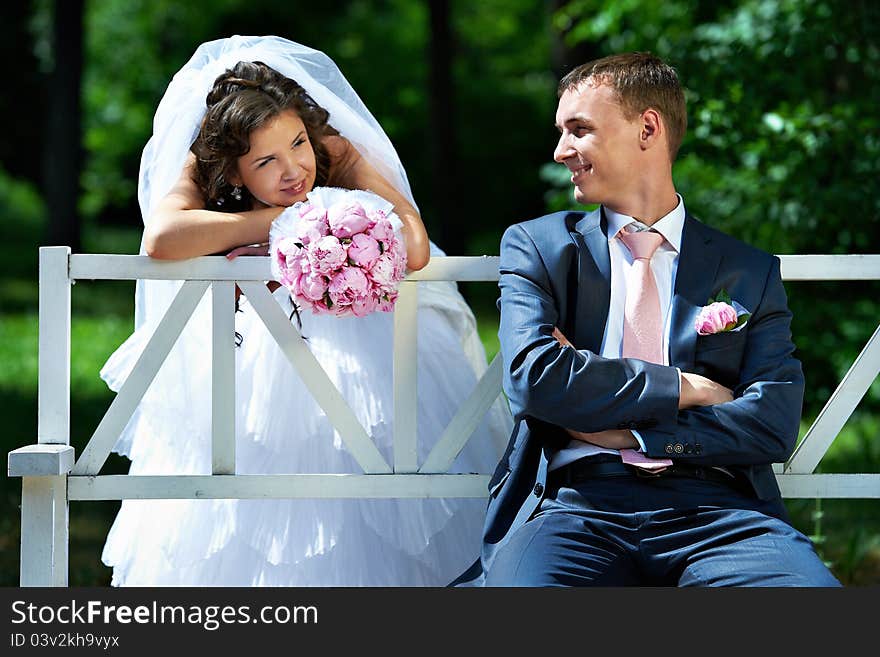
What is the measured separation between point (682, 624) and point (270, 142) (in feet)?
5.84

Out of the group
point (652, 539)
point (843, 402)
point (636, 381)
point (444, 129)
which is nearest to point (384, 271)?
point (636, 381)

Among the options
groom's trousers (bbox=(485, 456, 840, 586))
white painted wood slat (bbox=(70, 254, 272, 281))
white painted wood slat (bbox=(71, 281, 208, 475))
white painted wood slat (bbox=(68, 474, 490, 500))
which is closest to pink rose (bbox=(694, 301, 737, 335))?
groom's trousers (bbox=(485, 456, 840, 586))

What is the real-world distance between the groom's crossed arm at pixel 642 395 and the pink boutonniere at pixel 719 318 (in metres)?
0.09

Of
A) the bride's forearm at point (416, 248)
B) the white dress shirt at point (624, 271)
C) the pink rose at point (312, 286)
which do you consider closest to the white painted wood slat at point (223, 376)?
the pink rose at point (312, 286)

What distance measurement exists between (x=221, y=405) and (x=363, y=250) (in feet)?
1.96

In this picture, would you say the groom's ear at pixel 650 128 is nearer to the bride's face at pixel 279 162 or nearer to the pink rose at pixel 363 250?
the pink rose at pixel 363 250

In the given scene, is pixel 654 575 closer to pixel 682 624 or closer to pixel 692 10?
pixel 682 624

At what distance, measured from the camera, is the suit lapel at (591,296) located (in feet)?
10.3

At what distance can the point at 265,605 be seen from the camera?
2992mm

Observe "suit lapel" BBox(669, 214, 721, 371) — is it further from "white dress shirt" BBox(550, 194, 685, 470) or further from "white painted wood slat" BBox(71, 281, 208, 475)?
A: "white painted wood slat" BBox(71, 281, 208, 475)

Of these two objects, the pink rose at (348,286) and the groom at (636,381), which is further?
the pink rose at (348,286)

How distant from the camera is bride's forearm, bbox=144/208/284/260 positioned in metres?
3.33

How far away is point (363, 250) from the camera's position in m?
3.16

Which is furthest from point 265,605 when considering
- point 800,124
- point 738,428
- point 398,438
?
point 800,124
